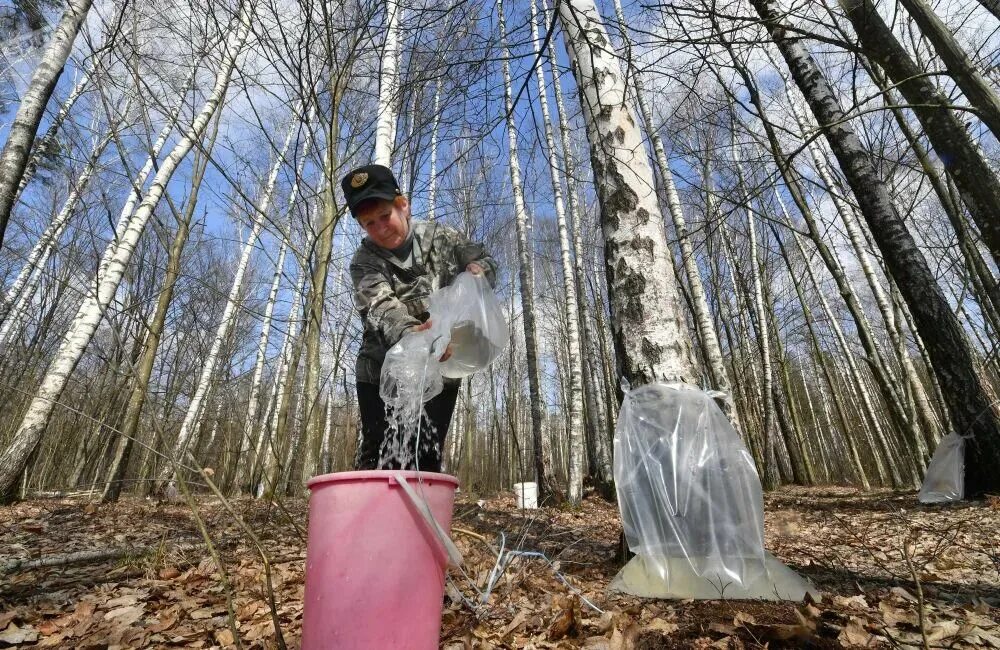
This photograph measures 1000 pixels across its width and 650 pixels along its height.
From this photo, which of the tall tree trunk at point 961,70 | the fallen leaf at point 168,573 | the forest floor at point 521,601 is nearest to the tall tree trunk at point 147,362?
the forest floor at point 521,601

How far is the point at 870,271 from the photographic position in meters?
8.23

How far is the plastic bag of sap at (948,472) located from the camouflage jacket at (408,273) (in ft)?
16.7

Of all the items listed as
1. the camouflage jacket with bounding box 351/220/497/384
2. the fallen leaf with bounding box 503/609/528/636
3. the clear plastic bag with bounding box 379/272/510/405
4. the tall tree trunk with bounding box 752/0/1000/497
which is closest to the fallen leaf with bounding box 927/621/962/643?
the fallen leaf with bounding box 503/609/528/636

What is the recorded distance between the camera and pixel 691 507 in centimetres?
198

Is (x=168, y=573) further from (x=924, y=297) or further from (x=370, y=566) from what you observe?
(x=924, y=297)

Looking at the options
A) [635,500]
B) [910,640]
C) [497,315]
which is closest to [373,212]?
[497,315]

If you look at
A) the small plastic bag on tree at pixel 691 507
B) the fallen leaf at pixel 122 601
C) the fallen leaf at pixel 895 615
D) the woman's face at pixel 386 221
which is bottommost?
the fallen leaf at pixel 895 615

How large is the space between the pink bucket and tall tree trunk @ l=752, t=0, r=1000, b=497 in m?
5.02

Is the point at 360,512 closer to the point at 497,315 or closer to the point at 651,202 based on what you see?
the point at 497,315

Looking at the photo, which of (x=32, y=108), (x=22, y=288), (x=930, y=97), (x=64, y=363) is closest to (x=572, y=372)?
(x=930, y=97)

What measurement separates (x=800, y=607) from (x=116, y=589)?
285 centimetres

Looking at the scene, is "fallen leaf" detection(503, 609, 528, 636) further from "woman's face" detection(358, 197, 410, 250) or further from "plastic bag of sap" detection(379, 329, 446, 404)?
"woman's face" detection(358, 197, 410, 250)

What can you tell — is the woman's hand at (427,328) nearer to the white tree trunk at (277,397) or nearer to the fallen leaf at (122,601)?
the white tree trunk at (277,397)

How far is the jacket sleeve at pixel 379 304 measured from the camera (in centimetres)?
191
